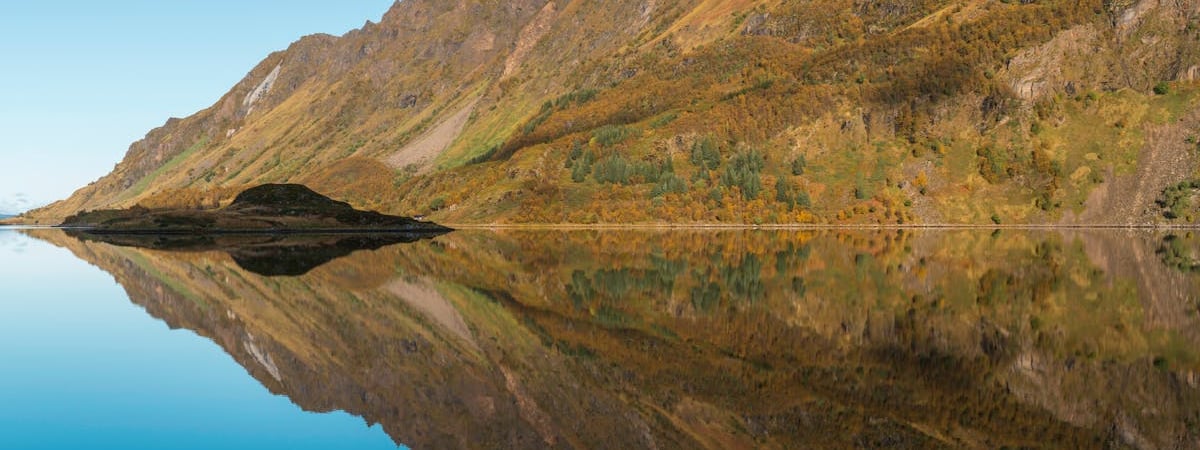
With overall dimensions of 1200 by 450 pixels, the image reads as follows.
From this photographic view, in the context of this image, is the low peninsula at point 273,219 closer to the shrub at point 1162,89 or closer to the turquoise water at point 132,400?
the turquoise water at point 132,400

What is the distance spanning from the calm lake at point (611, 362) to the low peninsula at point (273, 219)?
104 metres

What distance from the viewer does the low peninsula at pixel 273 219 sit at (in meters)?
160

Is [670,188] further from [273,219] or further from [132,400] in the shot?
[132,400]

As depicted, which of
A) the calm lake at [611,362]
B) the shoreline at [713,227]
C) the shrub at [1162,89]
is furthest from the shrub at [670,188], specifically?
the calm lake at [611,362]

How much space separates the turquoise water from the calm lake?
4.4 inches

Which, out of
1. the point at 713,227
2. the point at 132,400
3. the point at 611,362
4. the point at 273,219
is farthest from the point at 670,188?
the point at 132,400

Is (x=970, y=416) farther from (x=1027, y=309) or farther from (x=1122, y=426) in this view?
(x=1027, y=309)

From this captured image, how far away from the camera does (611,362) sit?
29312mm

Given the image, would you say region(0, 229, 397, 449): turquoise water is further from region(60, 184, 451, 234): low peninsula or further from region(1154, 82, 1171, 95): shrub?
region(1154, 82, 1171, 95): shrub

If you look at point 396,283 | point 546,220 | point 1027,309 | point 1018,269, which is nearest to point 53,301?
point 396,283

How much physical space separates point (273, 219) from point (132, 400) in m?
147

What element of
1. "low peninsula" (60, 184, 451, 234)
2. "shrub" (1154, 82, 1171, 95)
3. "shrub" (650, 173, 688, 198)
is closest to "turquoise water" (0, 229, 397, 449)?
"low peninsula" (60, 184, 451, 234)

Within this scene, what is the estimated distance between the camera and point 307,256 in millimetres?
83062

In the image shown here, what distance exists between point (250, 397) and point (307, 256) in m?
60.4
